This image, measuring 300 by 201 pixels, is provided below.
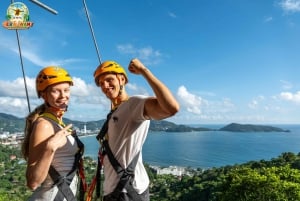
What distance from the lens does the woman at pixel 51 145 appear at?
1731 millimetres

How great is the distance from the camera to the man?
70.2 inches

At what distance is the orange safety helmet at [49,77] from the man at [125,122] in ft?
0.65

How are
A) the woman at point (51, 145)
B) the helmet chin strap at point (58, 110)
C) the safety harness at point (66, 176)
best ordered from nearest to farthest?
the woman at point (51, 145)
the safety harness at point (66, 176)
the helmet chin strap at point (58, 110)

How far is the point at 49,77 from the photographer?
1972mm

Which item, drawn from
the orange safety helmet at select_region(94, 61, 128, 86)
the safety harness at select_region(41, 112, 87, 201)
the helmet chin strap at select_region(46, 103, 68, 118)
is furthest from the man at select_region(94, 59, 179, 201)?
the helmet chin strap at select_region(46, 103, 68, 118)

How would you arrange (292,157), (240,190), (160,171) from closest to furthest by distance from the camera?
(240,190) → (292,157) → (160,171)

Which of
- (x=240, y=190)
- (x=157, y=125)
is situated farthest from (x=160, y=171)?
(x=157, y=125)

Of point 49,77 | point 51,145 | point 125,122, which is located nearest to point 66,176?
point 51,145

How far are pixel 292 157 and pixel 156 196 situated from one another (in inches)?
683

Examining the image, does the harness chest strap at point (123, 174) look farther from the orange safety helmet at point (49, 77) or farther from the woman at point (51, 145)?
the orange safety helmet at point (49, 77)

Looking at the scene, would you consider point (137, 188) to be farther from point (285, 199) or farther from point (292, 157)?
point (292, 157)

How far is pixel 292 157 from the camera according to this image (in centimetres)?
3659

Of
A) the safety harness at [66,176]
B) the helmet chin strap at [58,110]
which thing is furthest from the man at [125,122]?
the helmet chin strap at [58,110]

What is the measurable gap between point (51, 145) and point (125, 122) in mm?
427
